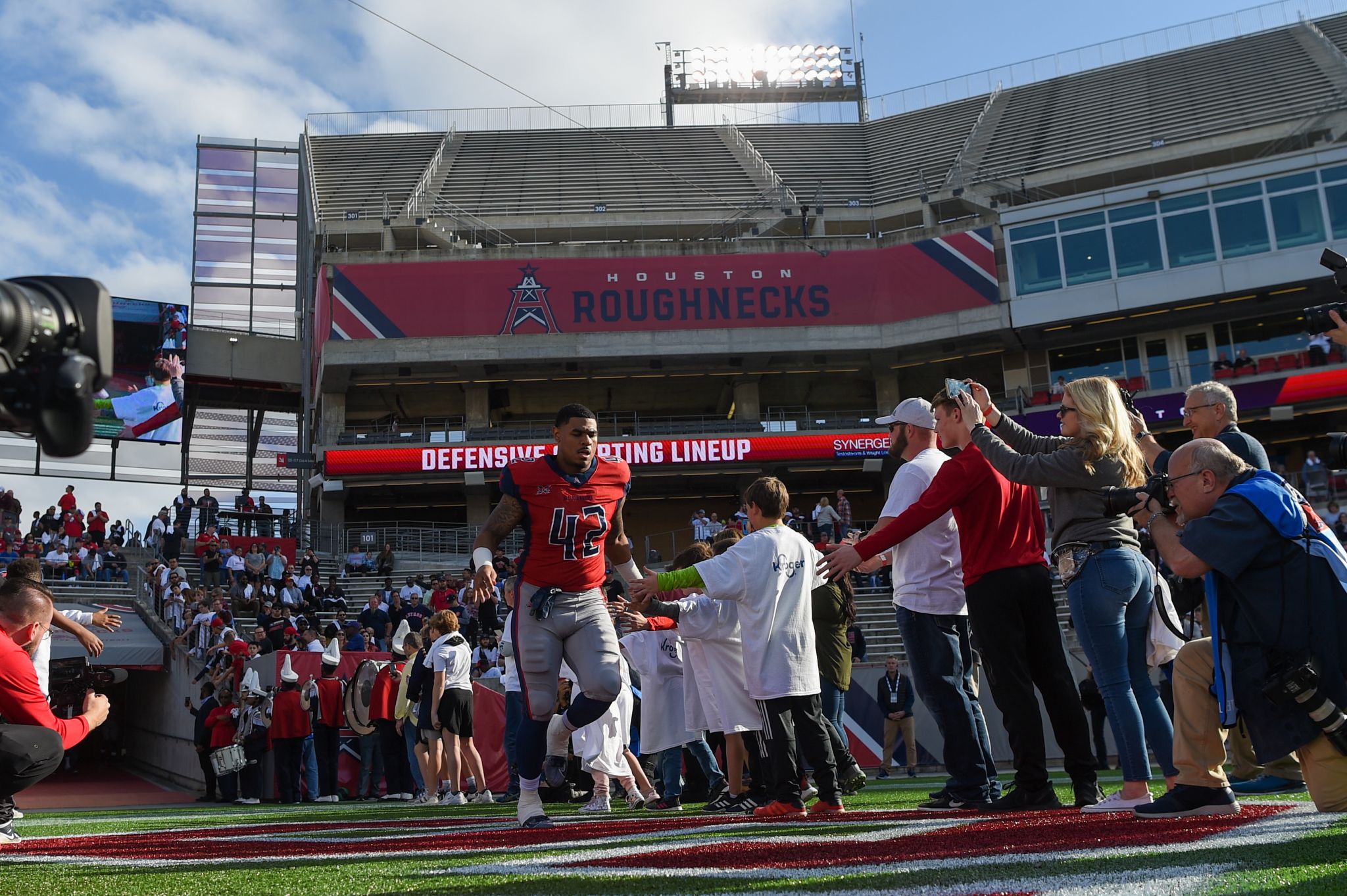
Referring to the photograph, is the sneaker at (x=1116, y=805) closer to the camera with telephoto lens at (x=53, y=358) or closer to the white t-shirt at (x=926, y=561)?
the white t-shirt at (x=926, y=561)

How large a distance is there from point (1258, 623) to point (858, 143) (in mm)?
53188

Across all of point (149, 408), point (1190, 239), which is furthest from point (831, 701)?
point (149, 408)

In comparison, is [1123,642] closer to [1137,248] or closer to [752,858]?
[752,858]

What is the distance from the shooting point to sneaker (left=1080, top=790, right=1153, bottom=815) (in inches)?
198

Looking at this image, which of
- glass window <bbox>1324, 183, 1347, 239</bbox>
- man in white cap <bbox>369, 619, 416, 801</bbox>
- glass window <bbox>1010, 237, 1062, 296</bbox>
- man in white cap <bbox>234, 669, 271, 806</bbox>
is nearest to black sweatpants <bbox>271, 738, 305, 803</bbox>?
man in white cap <bbox>234, 669, 271, 806</bbox>

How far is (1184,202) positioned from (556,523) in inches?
1534

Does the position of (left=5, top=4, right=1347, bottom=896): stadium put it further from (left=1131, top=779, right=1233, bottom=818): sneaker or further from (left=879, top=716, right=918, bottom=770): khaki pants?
(left=1131, top=779, right=1233, bottom=818): sneaker

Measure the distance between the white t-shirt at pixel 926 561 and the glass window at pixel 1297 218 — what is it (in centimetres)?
3746

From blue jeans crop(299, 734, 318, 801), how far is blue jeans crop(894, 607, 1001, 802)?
9563 mm

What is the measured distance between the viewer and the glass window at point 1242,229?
38656 mm

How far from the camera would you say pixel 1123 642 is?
A: 5.24 metres

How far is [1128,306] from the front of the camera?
39.7 meters

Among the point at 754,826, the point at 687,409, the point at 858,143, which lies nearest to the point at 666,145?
the point at 858,143

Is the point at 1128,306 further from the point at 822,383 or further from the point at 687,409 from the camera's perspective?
the point at 687,409
